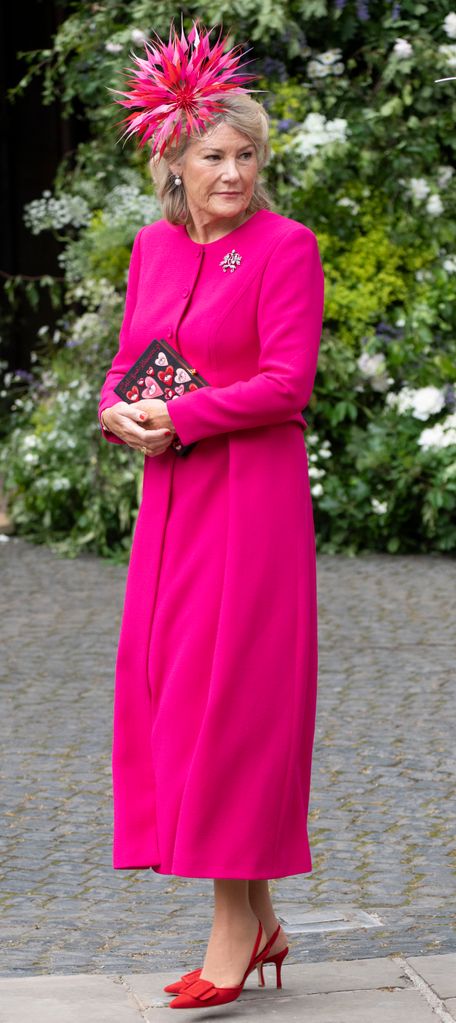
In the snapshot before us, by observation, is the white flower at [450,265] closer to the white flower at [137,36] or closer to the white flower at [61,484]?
the white flower at [137,36]

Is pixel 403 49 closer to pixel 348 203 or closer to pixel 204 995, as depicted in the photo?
pixel 348 203

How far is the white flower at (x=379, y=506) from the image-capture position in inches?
328

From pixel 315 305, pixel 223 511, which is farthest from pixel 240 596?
pixel 315 305

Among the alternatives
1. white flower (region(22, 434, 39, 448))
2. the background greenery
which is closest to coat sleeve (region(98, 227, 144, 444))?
the background greenery

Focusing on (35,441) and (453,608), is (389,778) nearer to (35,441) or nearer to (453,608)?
(453,608)

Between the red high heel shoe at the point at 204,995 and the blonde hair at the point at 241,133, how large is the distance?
1420 millimetres

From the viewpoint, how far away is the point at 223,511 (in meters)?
2.98

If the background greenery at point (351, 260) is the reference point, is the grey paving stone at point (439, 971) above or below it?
below

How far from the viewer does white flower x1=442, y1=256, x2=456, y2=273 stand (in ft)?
28.6

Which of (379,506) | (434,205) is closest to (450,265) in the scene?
(434,205)

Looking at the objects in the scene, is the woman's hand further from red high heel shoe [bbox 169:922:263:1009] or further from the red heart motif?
red high heel shoe [bbox 169:922:263:1009]

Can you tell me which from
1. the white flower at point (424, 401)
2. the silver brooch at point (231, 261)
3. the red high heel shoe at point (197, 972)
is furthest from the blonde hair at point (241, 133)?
the white flower at point (424, 401)

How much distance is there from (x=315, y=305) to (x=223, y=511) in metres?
0.41

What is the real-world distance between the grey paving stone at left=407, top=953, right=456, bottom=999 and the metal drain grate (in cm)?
35
